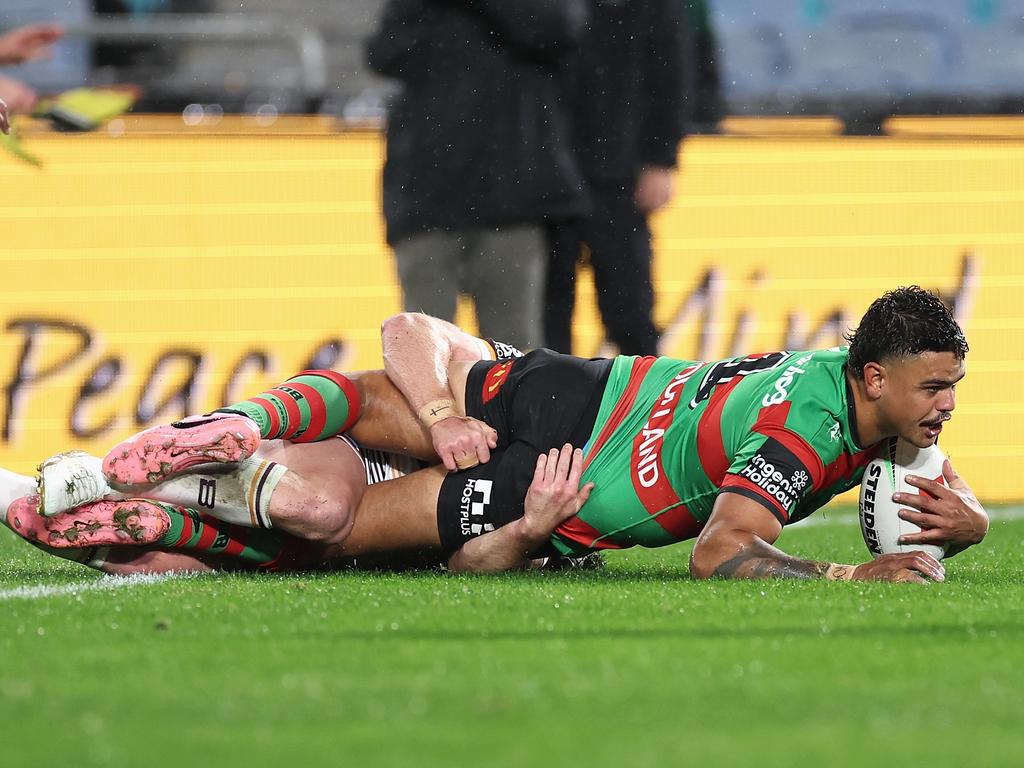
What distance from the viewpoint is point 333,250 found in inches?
332

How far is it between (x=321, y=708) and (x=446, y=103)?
14.3ft

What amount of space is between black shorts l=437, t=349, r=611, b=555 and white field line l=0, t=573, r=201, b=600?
76cm

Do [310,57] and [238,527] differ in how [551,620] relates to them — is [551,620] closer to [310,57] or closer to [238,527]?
[238,527]

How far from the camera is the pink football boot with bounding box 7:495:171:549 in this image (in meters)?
4.19

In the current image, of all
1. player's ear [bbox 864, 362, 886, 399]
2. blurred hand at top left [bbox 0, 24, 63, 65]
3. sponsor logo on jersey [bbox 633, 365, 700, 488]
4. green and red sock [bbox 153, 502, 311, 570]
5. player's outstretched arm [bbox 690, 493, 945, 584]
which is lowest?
green and red sock [bbox 153, 502, 311, 570]

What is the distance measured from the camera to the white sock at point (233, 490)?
419 cm

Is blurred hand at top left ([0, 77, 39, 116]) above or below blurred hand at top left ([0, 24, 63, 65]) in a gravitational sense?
below

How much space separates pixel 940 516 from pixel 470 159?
114 inches

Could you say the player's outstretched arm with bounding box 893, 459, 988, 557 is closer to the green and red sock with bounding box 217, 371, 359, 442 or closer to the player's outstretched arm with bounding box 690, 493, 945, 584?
the player's outstretched arm with bounding box 690, 493, 945, 584

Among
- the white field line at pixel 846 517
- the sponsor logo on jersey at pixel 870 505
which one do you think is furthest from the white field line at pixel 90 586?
the white field line at pixel 846 517

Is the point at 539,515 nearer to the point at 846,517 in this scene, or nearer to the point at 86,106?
the point at 846,517

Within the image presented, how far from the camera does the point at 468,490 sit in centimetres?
434

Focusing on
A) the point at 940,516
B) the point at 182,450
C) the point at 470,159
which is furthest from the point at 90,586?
the point at 470,159

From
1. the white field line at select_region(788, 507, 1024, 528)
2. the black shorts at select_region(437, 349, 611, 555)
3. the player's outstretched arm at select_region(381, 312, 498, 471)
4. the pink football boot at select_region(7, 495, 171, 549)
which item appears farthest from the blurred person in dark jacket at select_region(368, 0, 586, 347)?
the pink football boot at select_region(7, 495, 171, 549)
